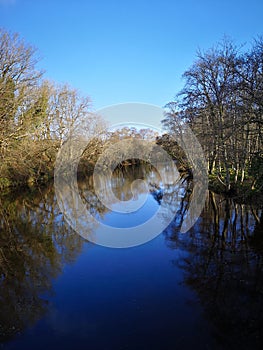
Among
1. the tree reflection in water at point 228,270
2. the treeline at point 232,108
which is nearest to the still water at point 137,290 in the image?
the tree reflection in water at point 228,270

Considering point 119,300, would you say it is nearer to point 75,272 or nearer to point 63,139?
point 75,272

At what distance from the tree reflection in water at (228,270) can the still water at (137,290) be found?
0.07 ft

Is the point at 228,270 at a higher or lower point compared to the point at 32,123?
lower

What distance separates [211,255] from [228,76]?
37.1 ft

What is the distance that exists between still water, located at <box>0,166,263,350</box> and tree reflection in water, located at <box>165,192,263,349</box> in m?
0.02

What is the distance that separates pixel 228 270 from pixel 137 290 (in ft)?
7.98

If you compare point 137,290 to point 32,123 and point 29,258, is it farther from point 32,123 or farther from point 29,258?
point 32,123

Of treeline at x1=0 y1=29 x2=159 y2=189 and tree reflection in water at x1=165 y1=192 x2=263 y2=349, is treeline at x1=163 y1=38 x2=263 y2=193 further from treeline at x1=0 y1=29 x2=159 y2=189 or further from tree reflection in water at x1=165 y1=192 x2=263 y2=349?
treeline at x1=0 y1=29 x2=159 y2=189

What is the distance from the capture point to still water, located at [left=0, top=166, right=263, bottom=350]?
3867mm

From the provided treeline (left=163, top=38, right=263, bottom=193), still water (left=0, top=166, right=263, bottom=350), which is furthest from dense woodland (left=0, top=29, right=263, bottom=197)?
still water (left=0, top=166, right=263, bottom=350)

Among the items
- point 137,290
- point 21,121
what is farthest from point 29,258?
point 21,121

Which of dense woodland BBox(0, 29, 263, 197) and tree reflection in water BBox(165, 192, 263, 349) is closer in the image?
tree reflection in water BBox(165, 192, 263, 349)

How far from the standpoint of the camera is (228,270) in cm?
585

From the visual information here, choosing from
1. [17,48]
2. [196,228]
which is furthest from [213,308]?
[17,48]
